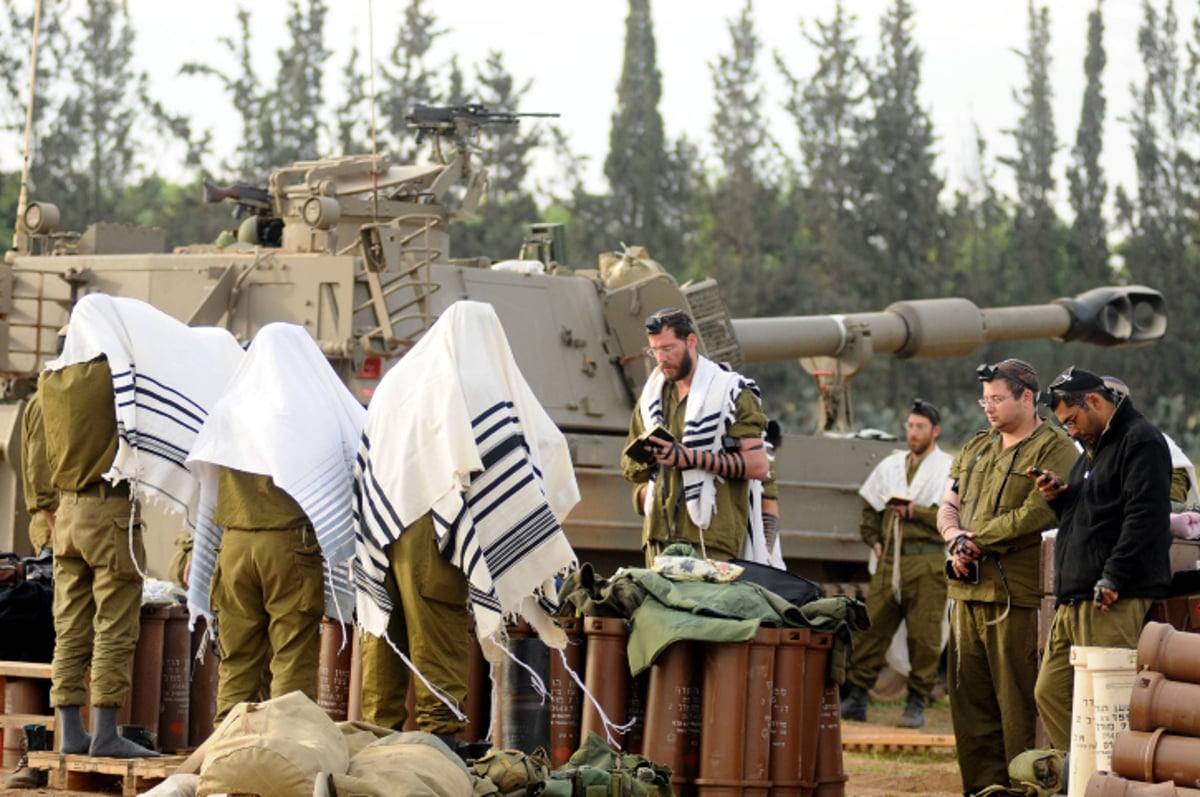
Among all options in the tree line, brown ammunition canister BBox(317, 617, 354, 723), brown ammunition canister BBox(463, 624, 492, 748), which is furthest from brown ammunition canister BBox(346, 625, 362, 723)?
the tree line

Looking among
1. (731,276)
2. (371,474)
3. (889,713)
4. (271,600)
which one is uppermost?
(731,276)

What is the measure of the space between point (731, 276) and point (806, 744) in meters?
34.9

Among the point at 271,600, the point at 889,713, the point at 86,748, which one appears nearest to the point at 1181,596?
the point at 271,600

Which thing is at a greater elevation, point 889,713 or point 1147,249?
point 1147,249

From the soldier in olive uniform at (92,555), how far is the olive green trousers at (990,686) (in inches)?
137

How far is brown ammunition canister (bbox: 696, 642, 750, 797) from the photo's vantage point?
805 cm

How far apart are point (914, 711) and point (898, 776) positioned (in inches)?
125

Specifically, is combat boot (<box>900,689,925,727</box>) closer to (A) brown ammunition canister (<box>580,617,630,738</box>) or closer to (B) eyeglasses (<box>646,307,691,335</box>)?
(B) eyeglasses (<box>646,307,691,335</box>)

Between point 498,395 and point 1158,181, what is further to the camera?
point 1158,181

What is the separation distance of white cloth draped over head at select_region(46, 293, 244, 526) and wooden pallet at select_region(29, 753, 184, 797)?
1.04 metres

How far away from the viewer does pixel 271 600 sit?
8.13 meters

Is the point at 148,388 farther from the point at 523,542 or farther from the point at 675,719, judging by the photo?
the point at 675,719

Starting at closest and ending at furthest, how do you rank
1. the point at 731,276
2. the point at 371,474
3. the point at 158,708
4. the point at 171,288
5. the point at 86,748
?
the point at 371,474
the point at 86,748
the point at 158,708
the point at 171,288
the point at 731,276

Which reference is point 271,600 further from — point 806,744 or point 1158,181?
point 1158,181
